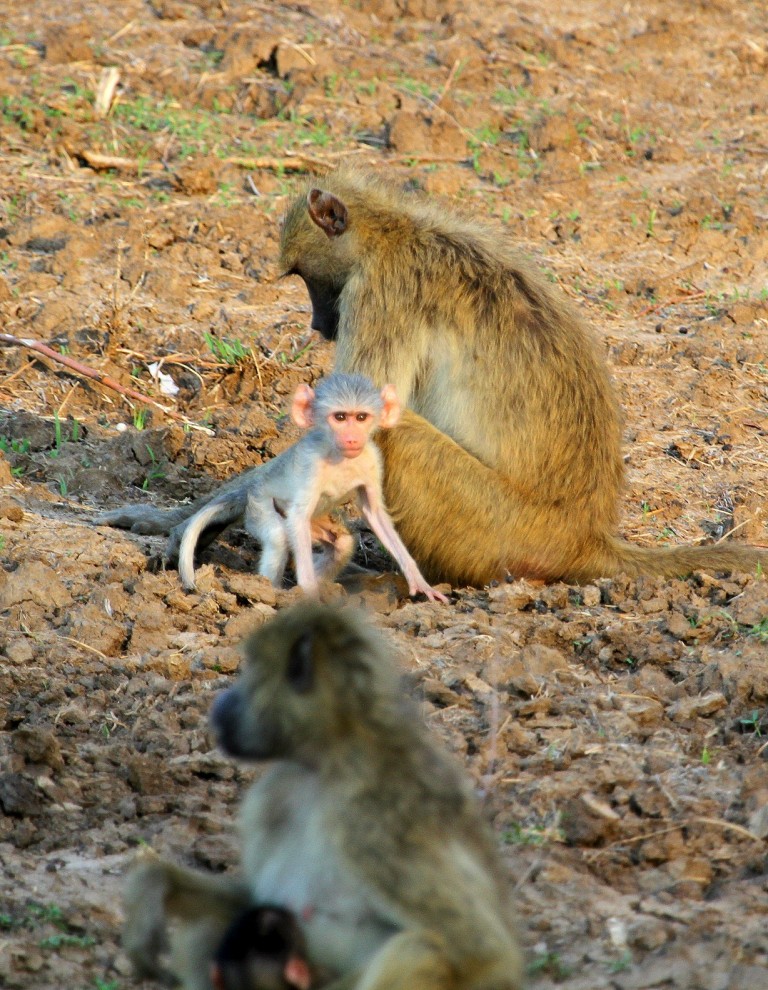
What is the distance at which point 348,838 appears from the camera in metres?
2.42

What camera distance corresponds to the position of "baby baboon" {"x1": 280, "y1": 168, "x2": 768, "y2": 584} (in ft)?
17.7

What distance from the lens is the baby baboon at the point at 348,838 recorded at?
7.71 ft

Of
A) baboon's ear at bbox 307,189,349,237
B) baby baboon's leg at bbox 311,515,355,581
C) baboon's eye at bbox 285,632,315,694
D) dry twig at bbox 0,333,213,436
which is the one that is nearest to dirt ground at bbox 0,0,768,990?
dry twig at bbox 0,333,213,436

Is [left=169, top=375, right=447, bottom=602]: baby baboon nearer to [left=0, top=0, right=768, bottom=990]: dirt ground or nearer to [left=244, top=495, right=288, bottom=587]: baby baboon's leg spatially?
[left=244, top=495, right=288, bottom=587]: baby baboon's leg

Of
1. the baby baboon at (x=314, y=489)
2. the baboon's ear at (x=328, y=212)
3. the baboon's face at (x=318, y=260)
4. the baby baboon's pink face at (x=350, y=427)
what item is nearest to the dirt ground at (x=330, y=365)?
the baby baboon at (x=314, y=489)

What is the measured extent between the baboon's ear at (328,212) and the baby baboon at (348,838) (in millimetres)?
3194

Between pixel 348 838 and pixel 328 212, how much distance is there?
3667mm

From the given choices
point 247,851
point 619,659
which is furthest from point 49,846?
point 619,659

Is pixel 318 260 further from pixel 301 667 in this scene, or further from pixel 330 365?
pixel 301 667

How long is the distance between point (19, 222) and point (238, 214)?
127 centimetres

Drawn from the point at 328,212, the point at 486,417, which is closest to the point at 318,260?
the point at 328,212

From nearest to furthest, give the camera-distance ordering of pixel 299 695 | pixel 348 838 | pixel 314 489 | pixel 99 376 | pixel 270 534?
pixel 348 838
pixel 299 695
pixel 314 489
pixel 270 534
pixel 99 376

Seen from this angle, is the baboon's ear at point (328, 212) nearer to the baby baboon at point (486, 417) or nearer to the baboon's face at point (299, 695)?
the baby baboon at point (486, 417)

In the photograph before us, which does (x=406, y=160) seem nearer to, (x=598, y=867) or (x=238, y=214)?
(x=238, y=214)
